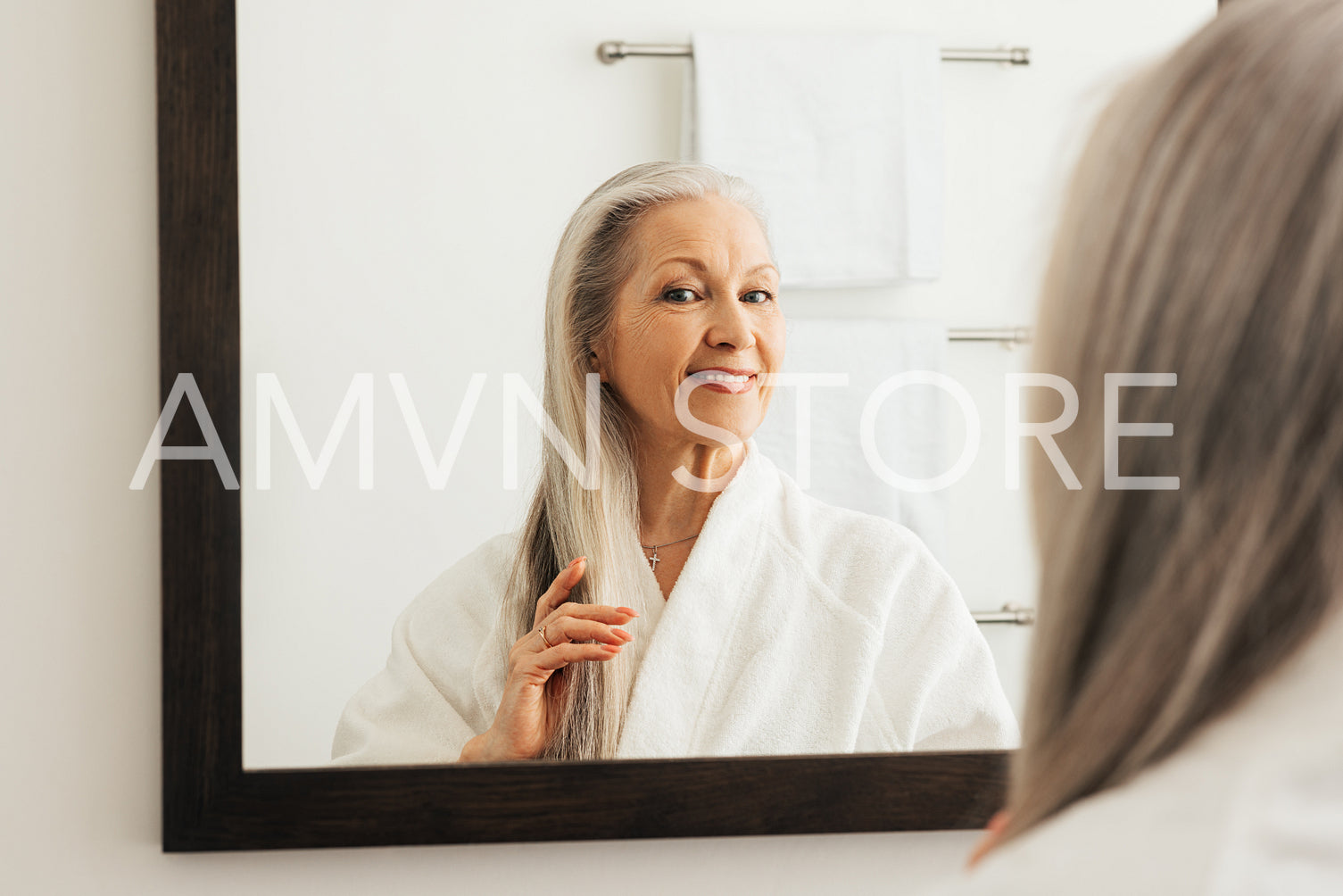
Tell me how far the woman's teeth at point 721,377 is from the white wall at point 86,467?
48 centimetres

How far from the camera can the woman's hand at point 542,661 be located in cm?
89

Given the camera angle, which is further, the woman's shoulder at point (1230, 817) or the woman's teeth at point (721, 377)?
the woman's teeth at point (721, 377)

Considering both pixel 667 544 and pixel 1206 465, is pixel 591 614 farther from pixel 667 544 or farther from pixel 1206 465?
pixel 1206 465

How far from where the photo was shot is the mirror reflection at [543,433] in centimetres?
89

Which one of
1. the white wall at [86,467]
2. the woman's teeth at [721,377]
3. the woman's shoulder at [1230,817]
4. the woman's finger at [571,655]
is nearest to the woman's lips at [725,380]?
the woman's teeth at [721,377]

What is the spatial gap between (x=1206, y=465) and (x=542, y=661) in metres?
0.64

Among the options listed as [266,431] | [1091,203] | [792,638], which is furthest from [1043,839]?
[266,431]

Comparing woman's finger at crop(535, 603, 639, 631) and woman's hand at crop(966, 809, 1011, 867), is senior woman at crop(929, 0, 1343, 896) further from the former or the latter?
woman's finger at crop(535, 603, 639, 631)

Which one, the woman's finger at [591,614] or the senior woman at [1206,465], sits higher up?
the senior woman at [1206,465]

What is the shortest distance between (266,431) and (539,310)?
259 mm

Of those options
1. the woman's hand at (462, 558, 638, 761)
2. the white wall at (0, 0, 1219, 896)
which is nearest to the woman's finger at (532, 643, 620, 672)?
the woman's hand at (462, 558, 638, 761)

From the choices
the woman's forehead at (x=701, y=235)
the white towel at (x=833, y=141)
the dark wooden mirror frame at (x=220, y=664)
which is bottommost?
the dark wooden mirror frame at (x=220, y=664)

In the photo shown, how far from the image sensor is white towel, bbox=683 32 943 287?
0.92m

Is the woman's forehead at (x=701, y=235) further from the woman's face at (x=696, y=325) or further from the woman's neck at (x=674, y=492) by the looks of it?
the woman's neck at (x=674, y=492)
